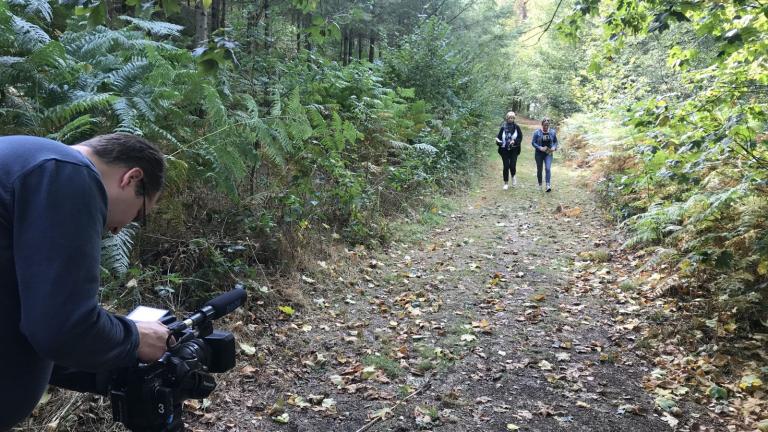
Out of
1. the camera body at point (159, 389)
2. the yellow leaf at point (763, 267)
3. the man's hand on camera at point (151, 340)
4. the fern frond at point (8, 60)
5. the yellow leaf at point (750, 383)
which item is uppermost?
the fern frond at point (8, 60)

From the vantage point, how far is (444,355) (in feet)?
16.9

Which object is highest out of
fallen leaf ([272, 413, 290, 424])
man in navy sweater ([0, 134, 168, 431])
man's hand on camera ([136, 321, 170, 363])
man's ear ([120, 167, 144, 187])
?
man's ear ([120, 167, 144, 187])

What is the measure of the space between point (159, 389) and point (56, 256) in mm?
654

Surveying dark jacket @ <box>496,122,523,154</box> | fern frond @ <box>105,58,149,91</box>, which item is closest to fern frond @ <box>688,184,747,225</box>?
fern frond @ <box>105,58,149,91</box>

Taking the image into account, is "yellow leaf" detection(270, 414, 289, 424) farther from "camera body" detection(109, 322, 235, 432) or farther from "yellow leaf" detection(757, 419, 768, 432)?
"yellow leaf" detection(757, 419, 768, 432)

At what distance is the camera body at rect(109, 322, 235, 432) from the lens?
192 centimetres

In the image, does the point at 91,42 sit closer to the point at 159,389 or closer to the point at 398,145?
the point at 159,389

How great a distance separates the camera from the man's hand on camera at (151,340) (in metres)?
1.86

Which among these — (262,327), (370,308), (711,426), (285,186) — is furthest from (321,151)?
(711,426)

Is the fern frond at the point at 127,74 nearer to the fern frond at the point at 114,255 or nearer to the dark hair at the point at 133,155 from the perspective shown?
the fern frond at the point at 114,255

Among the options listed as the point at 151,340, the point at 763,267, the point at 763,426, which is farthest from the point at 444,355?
the point at 151,340

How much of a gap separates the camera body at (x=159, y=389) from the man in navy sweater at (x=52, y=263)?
0.60 feet

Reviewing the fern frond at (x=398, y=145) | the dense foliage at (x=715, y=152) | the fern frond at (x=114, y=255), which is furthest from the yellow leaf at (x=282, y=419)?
the fern frond at (x=398, y=145)

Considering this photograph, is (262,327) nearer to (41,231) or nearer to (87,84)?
(87,84)
